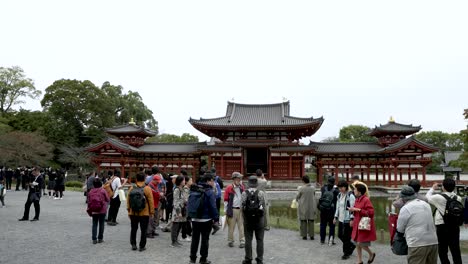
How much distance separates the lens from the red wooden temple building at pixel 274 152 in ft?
111

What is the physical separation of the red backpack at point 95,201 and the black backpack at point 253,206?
416 centimetres

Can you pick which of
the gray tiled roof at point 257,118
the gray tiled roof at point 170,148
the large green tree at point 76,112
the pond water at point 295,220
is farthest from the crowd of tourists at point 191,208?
the large green tree at point 76,112

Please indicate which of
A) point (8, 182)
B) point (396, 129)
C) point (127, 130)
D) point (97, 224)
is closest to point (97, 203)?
point (97, 224)

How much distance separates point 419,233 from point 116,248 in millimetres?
7056

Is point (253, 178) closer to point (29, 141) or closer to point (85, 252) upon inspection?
point (85, 252)

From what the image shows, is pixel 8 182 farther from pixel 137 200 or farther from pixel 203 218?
pixel 203 218

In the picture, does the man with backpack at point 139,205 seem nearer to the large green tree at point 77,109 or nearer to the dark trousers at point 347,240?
the dark trousers at point 347,240

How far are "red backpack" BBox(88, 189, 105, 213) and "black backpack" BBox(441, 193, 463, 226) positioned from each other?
8041 millimetres

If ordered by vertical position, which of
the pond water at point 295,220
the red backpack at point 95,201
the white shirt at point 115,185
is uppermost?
the white shirt at point 115,185

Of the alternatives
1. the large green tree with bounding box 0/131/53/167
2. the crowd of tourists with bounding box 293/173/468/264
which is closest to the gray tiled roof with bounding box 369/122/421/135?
the crowd of tourists with bounding box 293/173/468/264

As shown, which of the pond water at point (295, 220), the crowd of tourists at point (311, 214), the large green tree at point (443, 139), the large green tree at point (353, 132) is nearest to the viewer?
the crowd of tourists at point (311, 214)

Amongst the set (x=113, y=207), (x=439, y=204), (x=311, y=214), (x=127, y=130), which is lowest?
(x=113, y=207)

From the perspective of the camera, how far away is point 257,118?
37844 mm

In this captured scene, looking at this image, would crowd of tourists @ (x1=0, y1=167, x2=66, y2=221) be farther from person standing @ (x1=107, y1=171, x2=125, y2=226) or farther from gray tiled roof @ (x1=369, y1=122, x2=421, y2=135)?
gray tiled roof @ (x1=369, y1=122, x2=421, y2=135)
